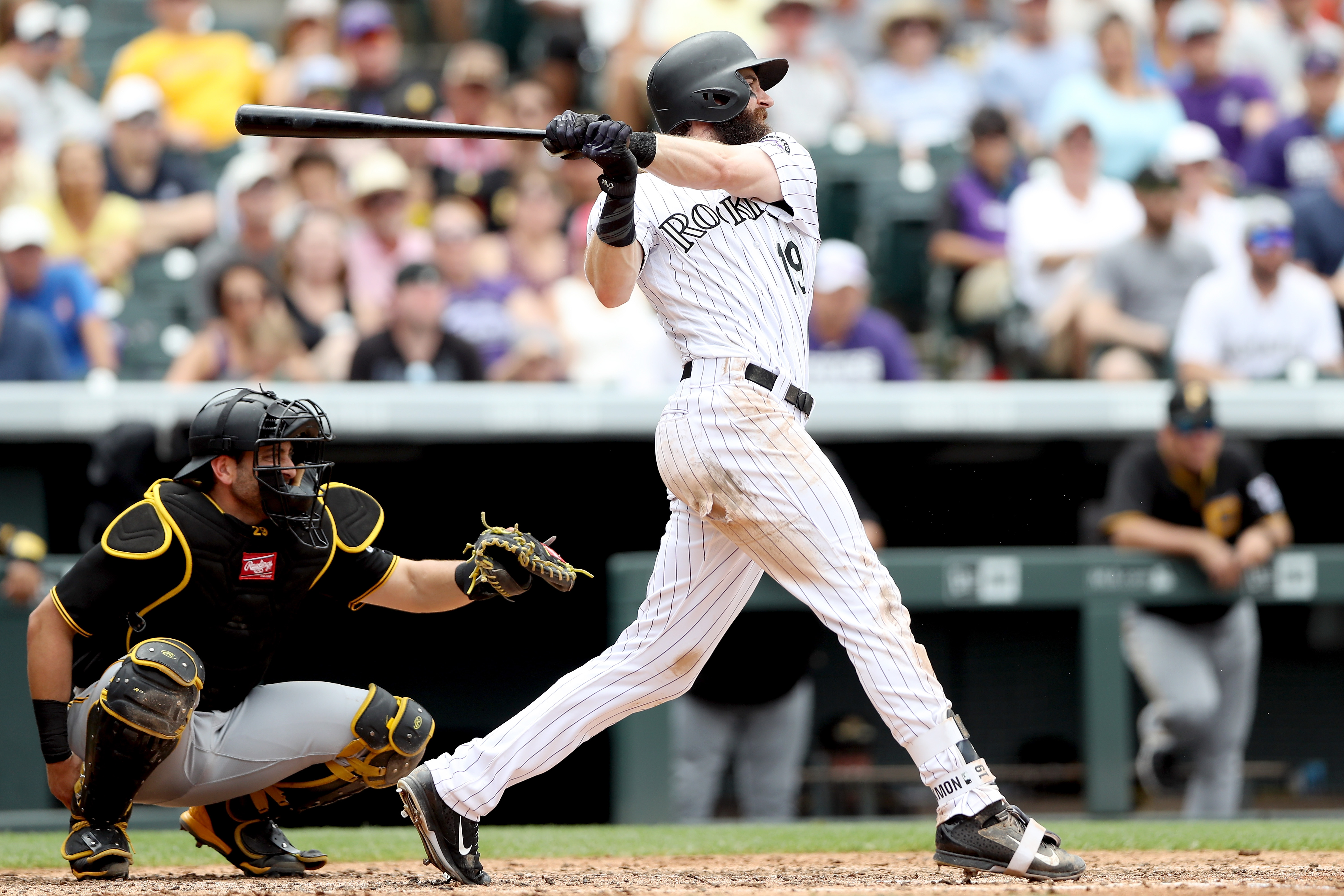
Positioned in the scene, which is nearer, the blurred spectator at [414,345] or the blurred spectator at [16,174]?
the blurred spectator at [414,345]

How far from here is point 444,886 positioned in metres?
3.12

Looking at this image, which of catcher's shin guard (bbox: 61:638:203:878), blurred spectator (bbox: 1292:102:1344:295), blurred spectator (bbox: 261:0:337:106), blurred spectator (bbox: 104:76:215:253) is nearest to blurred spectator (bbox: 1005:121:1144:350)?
blurred spectator (bbox: 1292:102:1344:295)

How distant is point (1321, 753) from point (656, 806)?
2482 mm

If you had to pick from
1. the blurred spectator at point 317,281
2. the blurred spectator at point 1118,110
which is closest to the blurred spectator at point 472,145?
the blurred spectator at point 317,281

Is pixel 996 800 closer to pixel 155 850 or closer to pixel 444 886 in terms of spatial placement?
pixel 444 886

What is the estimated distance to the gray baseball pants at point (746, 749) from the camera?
538 centimetres

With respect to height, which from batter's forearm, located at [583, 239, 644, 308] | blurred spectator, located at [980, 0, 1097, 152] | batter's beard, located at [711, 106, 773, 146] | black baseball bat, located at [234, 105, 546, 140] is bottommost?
batter's forearm, located at [583, 239, 644, 308]

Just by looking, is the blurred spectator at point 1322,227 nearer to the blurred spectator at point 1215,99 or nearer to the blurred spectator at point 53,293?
the blurred spectator at point 1215,99

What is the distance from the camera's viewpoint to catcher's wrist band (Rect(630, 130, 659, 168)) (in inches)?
110

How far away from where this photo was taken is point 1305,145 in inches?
302

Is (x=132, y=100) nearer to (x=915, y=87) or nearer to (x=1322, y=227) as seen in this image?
(x=915, y=87)

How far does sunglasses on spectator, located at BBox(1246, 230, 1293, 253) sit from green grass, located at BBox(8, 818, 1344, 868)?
239 centimetres

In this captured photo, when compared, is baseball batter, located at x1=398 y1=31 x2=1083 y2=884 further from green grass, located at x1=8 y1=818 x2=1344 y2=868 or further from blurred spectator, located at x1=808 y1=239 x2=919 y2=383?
Result: blurred spectator, located at x1=808 y1=239 x2=919 y2=383

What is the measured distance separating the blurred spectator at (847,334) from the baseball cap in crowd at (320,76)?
2.46m
